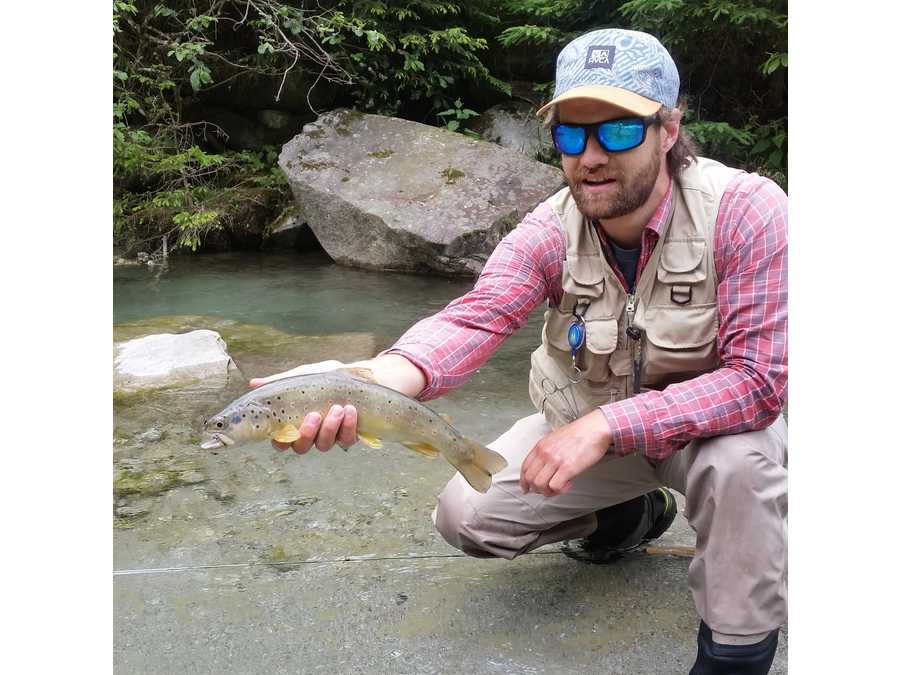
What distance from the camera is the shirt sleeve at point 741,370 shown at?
212 centimetres

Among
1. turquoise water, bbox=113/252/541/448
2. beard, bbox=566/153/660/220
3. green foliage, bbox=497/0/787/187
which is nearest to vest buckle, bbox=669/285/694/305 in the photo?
beard, bbox=566/153/660/220

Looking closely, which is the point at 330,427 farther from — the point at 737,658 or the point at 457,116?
the point at 457,116

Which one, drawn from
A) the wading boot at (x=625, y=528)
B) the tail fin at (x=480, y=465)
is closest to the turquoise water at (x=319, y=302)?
the wading boot at (x=625, y=528)

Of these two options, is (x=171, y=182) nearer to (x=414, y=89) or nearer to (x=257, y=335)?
(x=414, y=89)

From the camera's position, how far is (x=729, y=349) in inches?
86.4

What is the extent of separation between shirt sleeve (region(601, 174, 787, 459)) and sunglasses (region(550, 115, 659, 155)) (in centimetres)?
32

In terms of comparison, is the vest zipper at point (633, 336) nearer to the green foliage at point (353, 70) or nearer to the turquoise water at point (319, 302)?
the turquoise water at point (319, 302)

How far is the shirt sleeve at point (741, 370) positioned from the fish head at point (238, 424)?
83 cm

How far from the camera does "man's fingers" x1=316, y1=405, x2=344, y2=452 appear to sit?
6.69ft

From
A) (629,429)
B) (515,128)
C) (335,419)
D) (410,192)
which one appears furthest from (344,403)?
(515,128)

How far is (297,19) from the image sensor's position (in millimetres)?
10094

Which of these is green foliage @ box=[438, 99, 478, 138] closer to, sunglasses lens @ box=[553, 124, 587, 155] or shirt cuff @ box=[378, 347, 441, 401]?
sunglasses lens @ box=[553, 124, 587, 155]

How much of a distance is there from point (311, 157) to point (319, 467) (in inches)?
255

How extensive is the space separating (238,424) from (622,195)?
1.12m
